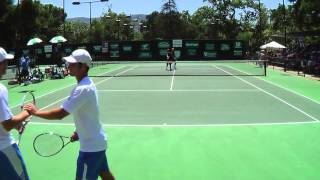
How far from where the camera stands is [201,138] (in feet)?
39.6

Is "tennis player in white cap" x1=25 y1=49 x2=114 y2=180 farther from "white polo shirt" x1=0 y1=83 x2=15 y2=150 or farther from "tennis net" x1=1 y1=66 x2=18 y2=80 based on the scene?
"tennis net" x1=1 y1=66 x2=18 y2=80

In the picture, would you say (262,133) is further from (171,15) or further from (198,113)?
(171,15)

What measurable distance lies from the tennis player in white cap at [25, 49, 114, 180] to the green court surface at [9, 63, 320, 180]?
9.40ft

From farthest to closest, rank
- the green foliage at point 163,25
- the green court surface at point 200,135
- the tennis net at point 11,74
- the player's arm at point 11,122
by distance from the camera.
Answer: the green foliage at point 163,25, the tennis net at point 11,74, the green court surface at point 200,135, the player's arm at point 11,122

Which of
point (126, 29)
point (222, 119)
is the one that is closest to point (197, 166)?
point (222, 119)

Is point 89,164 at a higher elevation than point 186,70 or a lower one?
higher

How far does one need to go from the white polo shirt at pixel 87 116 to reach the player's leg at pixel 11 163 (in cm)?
69

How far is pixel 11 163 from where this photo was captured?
17.8 ft

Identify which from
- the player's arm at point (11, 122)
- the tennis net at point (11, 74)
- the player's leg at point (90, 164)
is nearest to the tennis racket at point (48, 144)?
the player's leg at point (90, 164)

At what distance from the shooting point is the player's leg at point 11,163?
5.39 metres

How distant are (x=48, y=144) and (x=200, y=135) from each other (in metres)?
Answer: 6.42

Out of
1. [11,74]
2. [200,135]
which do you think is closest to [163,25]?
[11,74]

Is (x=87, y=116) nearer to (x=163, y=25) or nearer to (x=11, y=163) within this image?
(x=11, y=163)

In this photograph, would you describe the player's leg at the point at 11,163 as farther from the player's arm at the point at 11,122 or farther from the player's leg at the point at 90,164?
the player's leg at the point at 90,164
